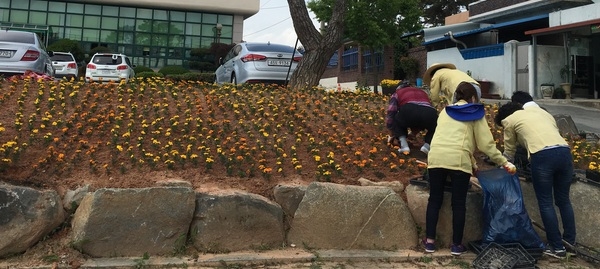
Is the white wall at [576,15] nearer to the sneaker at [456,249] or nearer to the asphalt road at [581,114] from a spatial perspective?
the asphalt road at [581,114]

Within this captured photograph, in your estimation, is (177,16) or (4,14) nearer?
(4,14)

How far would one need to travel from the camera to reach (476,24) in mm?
23484

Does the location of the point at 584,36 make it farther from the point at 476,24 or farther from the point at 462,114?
the point at 462,114

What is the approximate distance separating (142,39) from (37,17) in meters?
7.20

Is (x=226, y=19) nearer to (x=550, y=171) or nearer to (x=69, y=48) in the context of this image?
(x=69, y=48)

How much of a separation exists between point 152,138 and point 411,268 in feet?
10.6

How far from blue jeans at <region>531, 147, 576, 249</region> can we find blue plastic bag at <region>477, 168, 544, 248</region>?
185 mm

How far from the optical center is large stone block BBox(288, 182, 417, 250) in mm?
4719

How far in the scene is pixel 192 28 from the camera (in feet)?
121

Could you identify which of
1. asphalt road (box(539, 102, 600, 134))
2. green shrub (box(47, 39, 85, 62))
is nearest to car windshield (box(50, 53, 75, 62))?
green shrub (box(47, 39, 85, 62))

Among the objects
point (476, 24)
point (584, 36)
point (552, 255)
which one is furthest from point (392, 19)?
point (552, 255)

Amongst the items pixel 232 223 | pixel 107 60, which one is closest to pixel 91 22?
pixel 107 60

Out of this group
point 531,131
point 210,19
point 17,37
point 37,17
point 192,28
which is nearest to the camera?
point 531,131

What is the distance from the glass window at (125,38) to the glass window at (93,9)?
2.20 metres
